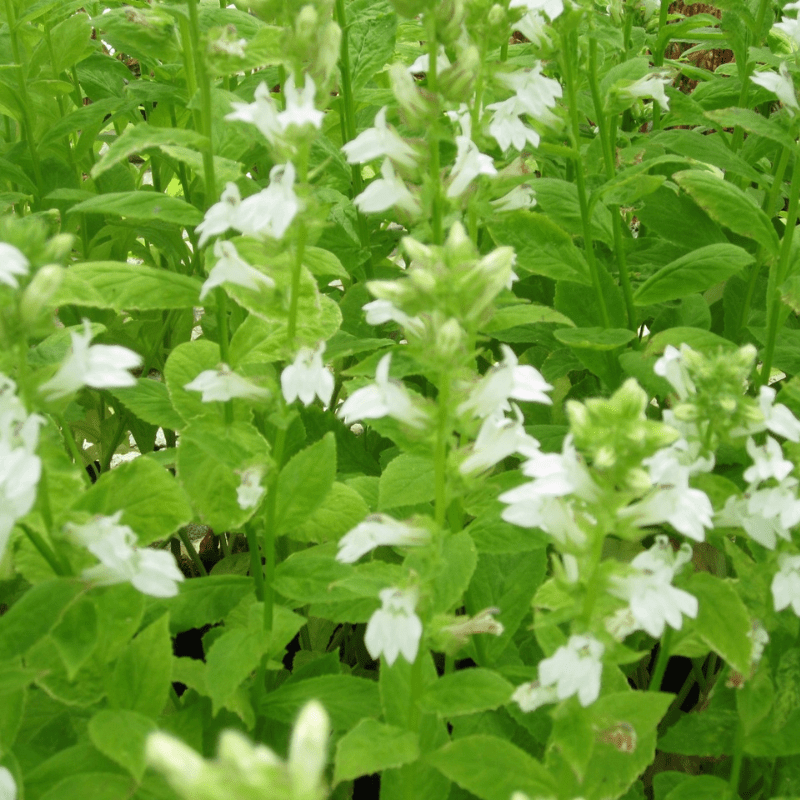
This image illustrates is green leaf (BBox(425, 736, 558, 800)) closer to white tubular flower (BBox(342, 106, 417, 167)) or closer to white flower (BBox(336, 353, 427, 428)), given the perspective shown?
white flower (BBox(336, 353, 427, 428))

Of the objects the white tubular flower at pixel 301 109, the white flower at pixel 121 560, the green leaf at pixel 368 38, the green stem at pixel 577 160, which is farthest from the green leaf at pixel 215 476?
the green leaf at pixel 368 38

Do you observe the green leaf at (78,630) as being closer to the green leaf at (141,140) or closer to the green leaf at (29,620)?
the green leaf at (29,620)

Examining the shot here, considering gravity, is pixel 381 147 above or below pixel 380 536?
above

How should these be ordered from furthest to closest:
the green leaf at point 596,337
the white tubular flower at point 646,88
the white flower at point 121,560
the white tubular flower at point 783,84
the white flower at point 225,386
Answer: the white tubular flower at point 646,88, the green leaf at point 596,337, the white tubular flower at point 783,84, the white flower at point 225,386, the white flower at point 121,560

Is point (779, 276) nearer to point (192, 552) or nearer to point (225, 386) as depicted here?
point (225, 386)

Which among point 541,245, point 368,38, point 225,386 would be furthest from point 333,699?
point 368,38

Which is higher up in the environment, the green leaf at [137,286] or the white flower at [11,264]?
the white flower at [11,264]
